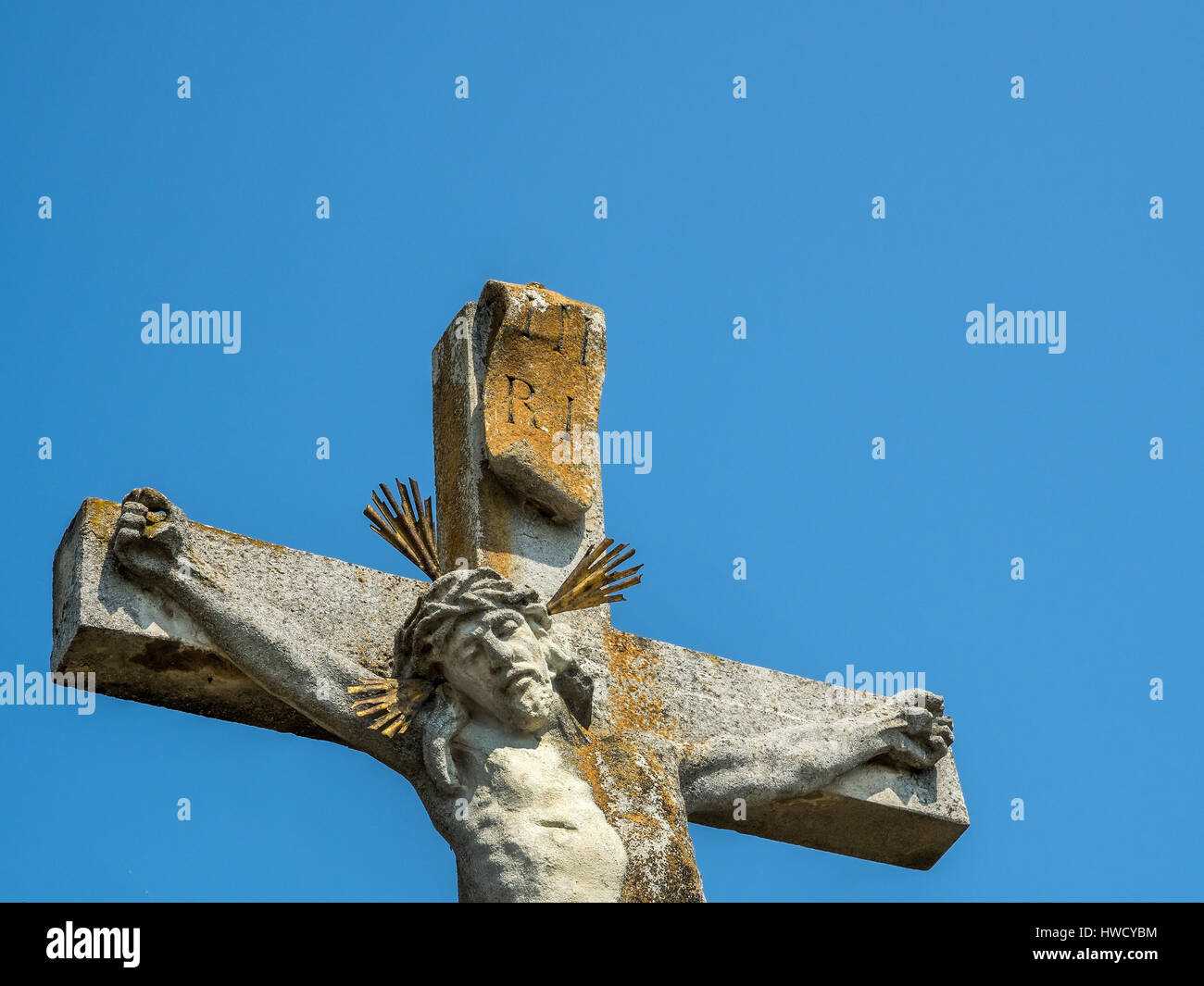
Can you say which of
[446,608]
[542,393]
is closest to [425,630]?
[446,608]

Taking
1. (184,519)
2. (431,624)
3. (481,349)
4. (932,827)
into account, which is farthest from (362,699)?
(932,827)

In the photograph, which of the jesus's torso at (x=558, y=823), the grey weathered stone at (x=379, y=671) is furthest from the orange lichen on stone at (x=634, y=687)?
the jesus's torso at (x=558, y=823)

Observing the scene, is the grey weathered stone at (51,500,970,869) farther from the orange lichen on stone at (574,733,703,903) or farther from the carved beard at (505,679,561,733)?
the carved beard at (505,679,561,733)

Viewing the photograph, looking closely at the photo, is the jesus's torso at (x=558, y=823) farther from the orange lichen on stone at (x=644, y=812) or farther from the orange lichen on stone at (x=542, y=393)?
the orange lichen on stone at (x=542, y=393)

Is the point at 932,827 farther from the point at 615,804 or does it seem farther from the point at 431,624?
the point at 431,624

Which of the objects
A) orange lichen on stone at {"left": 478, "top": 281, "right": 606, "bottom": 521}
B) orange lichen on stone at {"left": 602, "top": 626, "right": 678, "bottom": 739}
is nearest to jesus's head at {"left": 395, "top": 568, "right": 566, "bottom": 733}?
orange lichen on stone at {"left": 602, "top": 626, "right": 678, "bottom": 739}

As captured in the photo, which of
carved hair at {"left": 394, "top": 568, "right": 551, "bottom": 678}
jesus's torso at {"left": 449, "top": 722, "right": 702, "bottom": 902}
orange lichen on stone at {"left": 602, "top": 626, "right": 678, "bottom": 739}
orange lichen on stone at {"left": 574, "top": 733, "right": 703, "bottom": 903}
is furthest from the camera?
orange lichen on stone at {"left": 602, "top": 626, "right": 678, "bottom": 739}

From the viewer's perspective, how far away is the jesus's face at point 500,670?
7.66m

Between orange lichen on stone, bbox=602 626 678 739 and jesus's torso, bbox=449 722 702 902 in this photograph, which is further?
orange lichen on stone, bbox=602 626 678 739

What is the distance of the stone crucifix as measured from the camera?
7605 mm

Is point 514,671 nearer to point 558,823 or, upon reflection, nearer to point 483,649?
point 483,649

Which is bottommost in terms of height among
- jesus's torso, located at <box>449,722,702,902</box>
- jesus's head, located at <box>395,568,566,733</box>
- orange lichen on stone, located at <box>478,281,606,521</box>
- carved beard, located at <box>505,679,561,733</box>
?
jesus's torso, located at <box>449,722,702,902</box>
